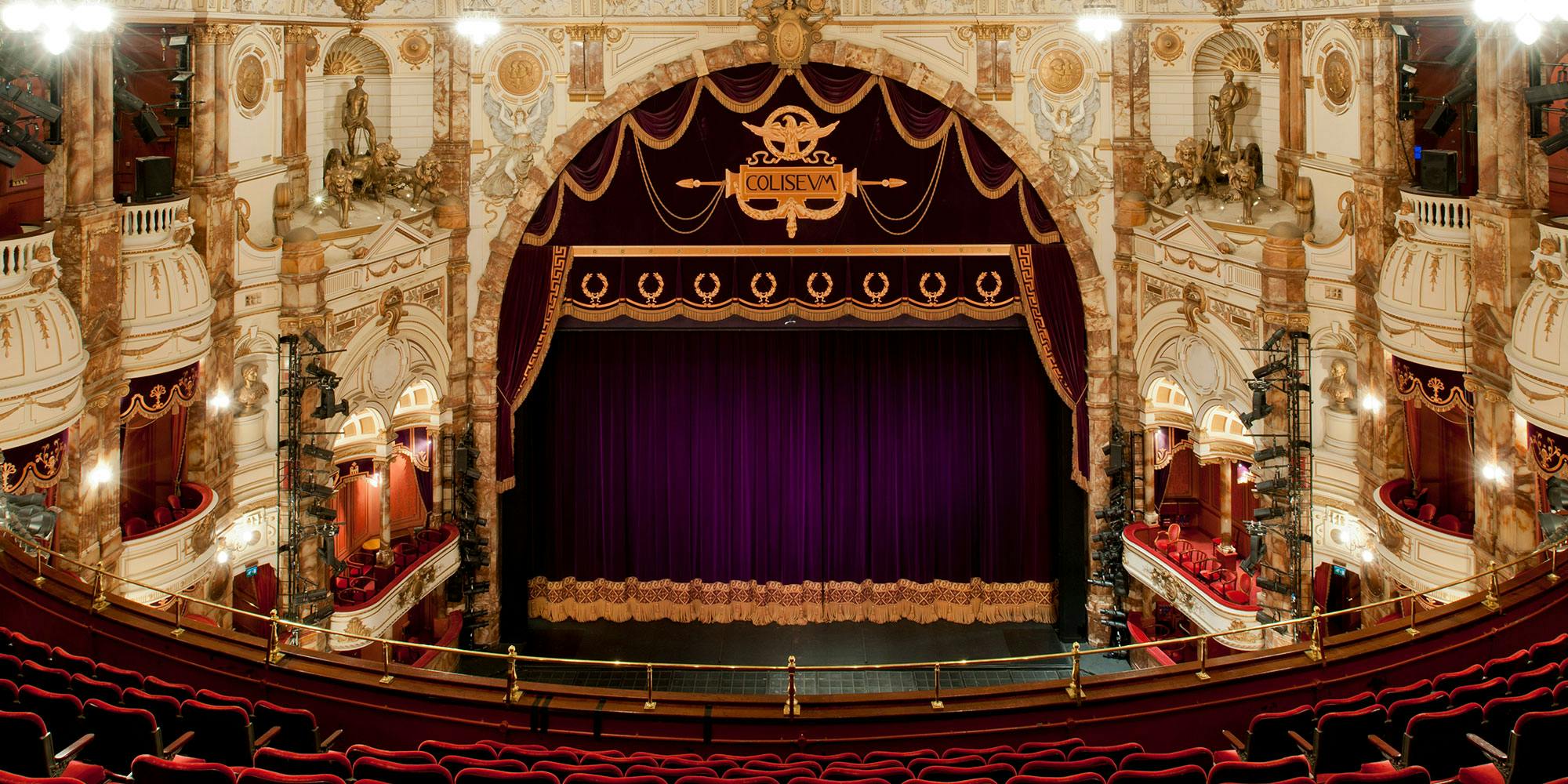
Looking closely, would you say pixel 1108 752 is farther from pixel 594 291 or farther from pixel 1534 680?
pixel 594 291

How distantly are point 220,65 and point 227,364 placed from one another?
3326 mm

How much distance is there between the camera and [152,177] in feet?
53.7

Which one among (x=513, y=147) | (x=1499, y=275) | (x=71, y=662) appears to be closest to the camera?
(x=71, y=662)

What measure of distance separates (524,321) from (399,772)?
13.0 m

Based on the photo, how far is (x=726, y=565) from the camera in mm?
23391

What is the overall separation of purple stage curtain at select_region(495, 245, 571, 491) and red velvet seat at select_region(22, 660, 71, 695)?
11577 millimetres

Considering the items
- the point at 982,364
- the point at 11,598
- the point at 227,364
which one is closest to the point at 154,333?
the point at 227,364

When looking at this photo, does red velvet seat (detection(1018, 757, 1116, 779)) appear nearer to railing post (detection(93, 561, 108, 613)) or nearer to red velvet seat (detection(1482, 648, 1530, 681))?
red velvet seat (detection(1482, 648, 1530, 681))

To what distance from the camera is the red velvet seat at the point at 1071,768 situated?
9320mm

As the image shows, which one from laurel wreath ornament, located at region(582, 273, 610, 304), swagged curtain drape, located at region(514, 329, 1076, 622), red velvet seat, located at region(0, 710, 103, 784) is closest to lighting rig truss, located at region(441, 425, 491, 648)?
swagged curtain drape, located at region(514, 329, 1076, 622)

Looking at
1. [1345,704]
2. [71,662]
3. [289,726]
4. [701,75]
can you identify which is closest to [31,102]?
[71,662]

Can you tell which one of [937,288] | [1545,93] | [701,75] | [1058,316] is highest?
[701,75]

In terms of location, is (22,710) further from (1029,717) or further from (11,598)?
(1029,717)

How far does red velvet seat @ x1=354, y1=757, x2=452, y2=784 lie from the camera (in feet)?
28.8
